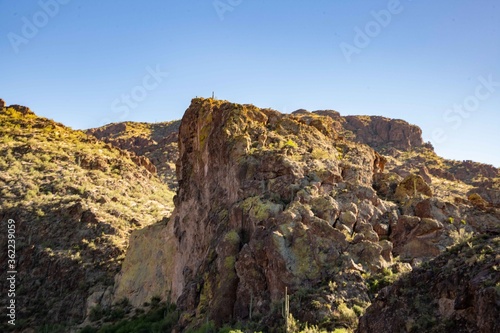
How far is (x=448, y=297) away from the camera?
415 inches

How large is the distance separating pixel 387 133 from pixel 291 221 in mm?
90496

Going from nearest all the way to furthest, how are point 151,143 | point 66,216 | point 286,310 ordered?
point 286,310 → point 66,216 → point 151,143

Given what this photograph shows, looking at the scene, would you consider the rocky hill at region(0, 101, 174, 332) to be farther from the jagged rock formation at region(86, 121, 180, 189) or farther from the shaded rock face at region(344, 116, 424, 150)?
the shaded rock face at region(344, 116, 424, 150)

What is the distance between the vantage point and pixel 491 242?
11570mm

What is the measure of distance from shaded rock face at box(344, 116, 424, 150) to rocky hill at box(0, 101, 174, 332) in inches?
2170

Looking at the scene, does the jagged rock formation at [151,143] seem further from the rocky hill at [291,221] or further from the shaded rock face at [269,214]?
the rocky hill at [291,221]

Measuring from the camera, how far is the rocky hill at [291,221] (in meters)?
19.6

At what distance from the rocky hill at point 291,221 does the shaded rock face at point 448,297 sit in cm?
42

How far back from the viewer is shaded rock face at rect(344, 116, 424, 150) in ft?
337

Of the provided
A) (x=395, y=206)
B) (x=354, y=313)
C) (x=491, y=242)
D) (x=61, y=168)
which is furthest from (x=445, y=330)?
(x=61, y=168)

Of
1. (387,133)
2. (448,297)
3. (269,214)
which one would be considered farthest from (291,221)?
(387,133)

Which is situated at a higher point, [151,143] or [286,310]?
[151,143]

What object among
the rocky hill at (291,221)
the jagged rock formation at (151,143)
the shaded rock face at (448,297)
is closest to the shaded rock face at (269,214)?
the rocky hill at (291,221)

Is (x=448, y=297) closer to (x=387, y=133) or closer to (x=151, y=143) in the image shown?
(x=387, y=133)
